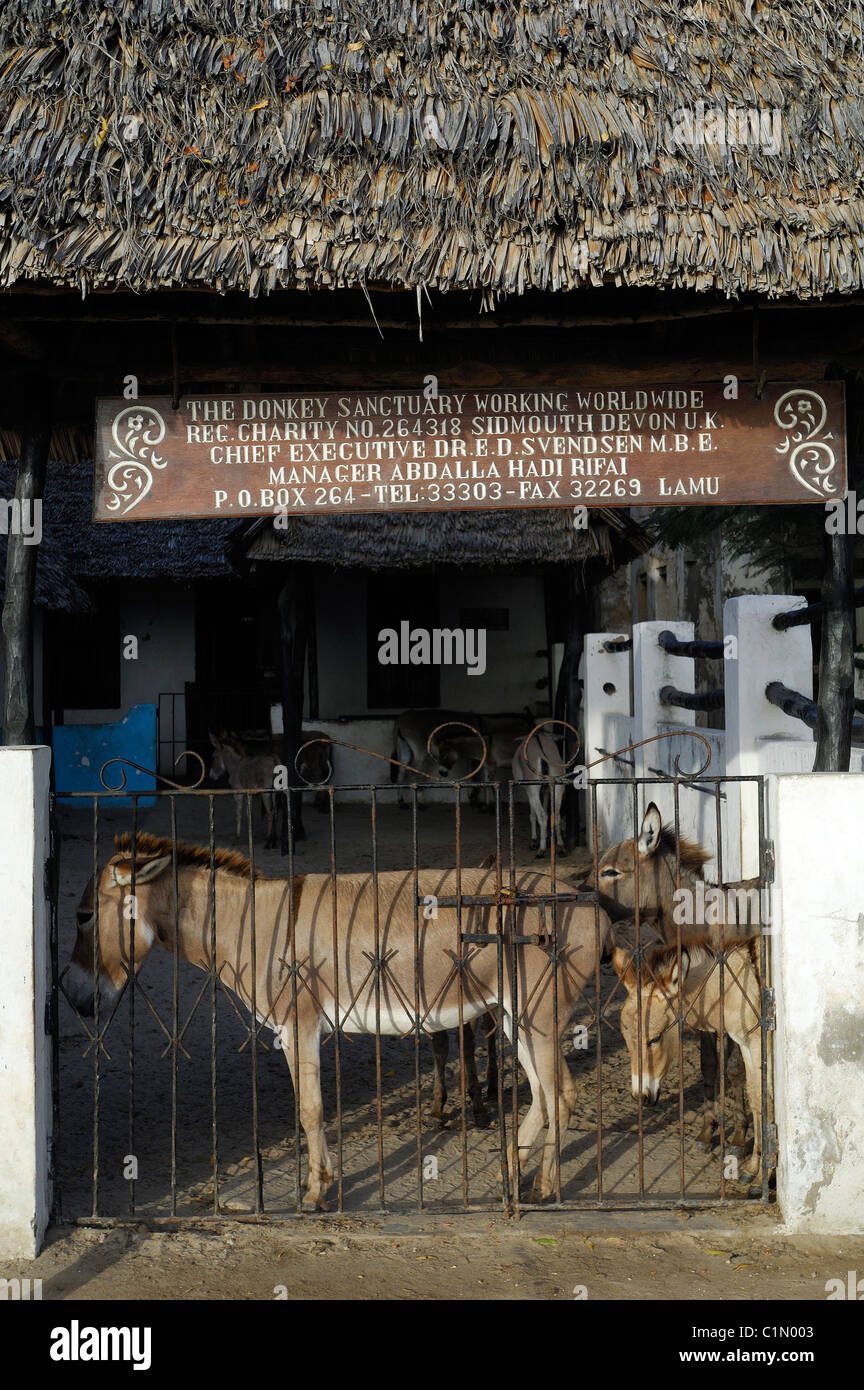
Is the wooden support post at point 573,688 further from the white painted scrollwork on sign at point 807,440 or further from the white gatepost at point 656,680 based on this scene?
the white painted scrollwork on sign at point 807,440

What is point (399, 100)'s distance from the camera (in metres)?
4.30

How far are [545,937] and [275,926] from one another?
110cm

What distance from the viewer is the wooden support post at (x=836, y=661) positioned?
461cm

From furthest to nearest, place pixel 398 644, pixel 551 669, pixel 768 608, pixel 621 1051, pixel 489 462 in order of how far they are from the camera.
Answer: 1. pixel 398 644
2. pixel 551 669
3. pixel 768 608
4. pixel 621 1051
5. pixel 489 462

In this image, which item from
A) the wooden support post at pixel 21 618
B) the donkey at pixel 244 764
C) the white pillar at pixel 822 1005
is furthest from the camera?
the donkey at pixel 244 764

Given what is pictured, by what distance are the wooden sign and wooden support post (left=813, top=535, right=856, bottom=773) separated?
0.96 ft

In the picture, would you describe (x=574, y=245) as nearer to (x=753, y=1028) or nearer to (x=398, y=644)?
(x=753, y=1028)

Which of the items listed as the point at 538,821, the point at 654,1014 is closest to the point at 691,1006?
the point at 654,1014

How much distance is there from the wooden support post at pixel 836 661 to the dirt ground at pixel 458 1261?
180 cm

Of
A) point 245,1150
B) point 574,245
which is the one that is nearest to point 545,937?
point 245,1150

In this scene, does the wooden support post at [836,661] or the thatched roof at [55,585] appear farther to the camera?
the thatched roof at [55,585]

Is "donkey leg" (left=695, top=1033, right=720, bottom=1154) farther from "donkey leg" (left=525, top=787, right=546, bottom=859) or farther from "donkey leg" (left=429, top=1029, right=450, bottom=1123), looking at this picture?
"donkey leg" (left=525, top=787, right=546, bottom=859)

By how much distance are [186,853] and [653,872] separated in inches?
82.8

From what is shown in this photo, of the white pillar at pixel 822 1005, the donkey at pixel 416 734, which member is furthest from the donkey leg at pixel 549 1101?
the donkey at pixel 416 734
